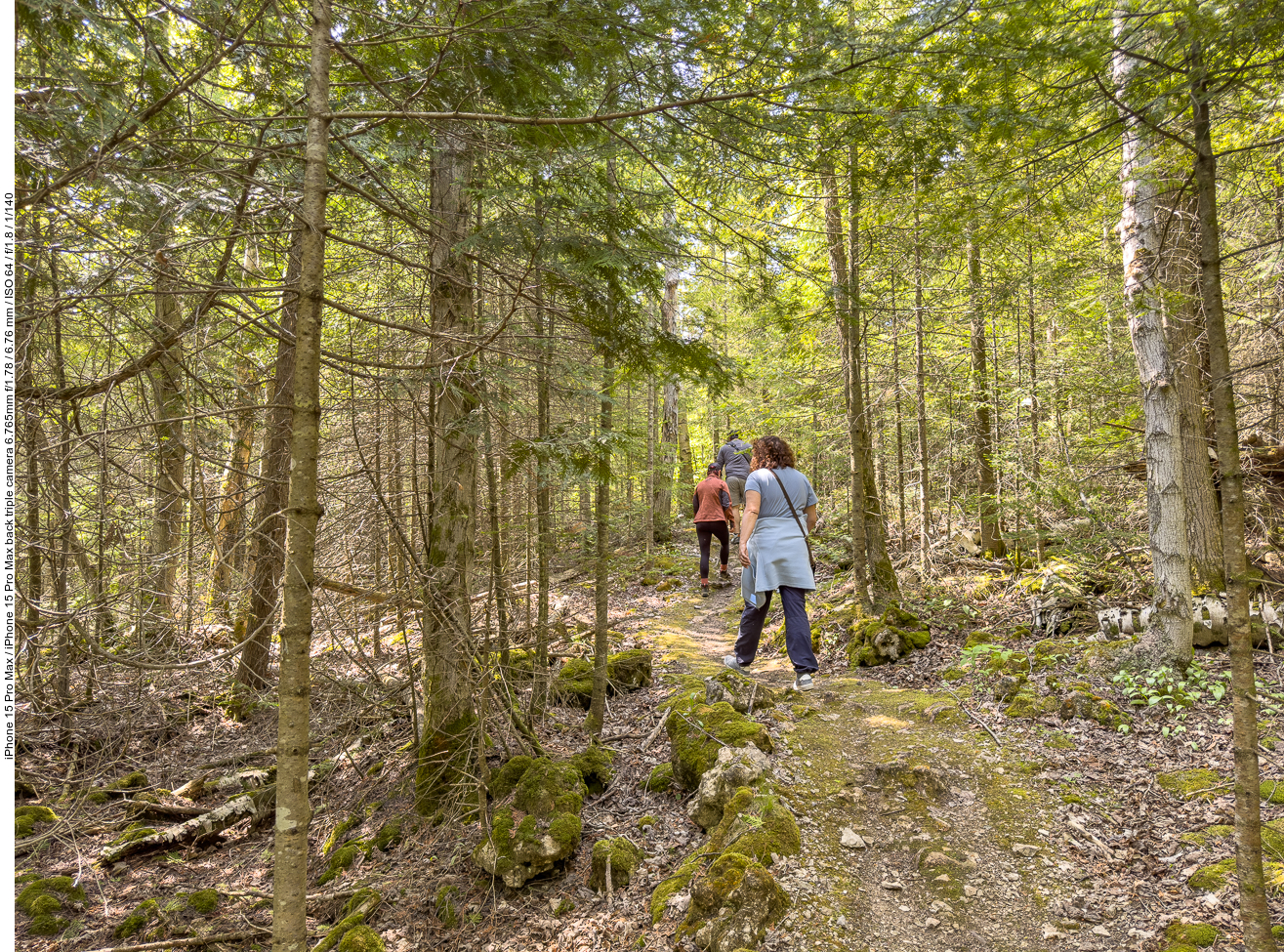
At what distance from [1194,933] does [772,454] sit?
178 inches

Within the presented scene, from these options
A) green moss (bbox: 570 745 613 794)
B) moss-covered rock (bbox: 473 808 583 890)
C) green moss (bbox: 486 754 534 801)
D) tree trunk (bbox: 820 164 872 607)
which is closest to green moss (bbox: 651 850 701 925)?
moss-covered rock (bbox: 473 808 583 890)

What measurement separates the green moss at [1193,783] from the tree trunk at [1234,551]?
1.77 meters

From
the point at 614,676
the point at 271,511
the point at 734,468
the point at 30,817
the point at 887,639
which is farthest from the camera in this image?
the point at 734,468

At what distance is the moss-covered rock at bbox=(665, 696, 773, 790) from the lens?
4859 mm

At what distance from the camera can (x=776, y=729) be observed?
547cm

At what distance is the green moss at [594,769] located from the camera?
521 centimetres

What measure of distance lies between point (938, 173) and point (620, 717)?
5707 millimetres

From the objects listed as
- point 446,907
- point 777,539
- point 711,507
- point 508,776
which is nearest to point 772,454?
point 777,539

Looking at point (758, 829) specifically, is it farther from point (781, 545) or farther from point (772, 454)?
point (772, 454)

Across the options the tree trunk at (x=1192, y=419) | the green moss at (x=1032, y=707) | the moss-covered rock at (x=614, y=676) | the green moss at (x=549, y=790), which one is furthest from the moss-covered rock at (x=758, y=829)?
the tree trunk at (x=1192, y=419)

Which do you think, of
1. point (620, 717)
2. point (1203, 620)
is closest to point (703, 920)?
point (620, 717)

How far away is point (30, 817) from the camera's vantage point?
582 centimetres

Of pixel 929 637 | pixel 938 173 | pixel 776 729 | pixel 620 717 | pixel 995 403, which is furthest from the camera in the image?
pixel 995 403

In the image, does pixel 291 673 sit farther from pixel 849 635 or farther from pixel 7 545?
pixel 849 635
